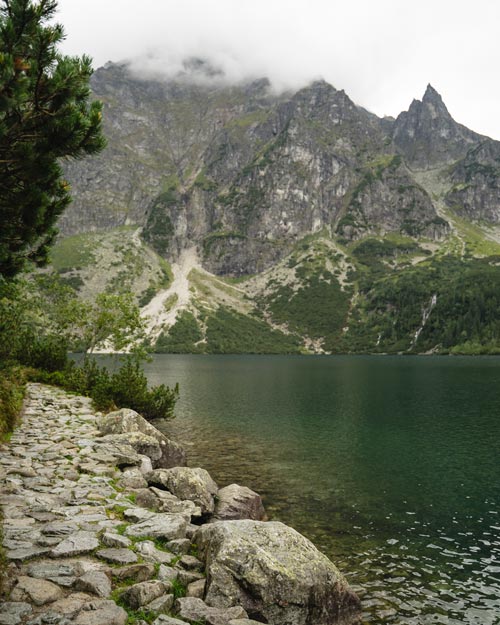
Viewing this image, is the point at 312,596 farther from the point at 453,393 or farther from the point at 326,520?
the point at 453,393

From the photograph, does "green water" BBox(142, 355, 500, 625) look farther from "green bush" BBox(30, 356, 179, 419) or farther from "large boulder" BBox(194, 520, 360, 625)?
"green bush" BBox(30, 356, 179, 419)

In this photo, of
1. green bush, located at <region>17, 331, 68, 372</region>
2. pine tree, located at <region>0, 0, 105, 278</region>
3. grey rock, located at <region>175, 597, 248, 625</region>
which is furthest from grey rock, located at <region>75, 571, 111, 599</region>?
green bush, located at <region>17, 331, 68, 372</region>

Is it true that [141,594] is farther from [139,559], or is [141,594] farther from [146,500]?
[146,500]

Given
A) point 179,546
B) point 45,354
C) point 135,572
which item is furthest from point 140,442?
point 45,354

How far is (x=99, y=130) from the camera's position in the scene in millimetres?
8523

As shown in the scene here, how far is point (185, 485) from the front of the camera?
17.7 metres

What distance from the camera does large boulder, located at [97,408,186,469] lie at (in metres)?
22.5

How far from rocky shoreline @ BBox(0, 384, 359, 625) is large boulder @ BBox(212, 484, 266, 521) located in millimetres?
160

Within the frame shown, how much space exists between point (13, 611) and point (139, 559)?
3178 mm

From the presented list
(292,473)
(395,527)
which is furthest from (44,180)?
(292,473)

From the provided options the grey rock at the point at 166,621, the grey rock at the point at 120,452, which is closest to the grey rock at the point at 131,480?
the grey rock at the point at 120,452

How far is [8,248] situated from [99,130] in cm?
331

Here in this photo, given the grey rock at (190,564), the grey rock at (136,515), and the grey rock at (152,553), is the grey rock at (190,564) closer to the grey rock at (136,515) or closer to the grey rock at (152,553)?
the grey rock at (152,553)

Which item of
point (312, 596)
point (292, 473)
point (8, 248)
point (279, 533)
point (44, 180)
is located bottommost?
point (292, 473)
